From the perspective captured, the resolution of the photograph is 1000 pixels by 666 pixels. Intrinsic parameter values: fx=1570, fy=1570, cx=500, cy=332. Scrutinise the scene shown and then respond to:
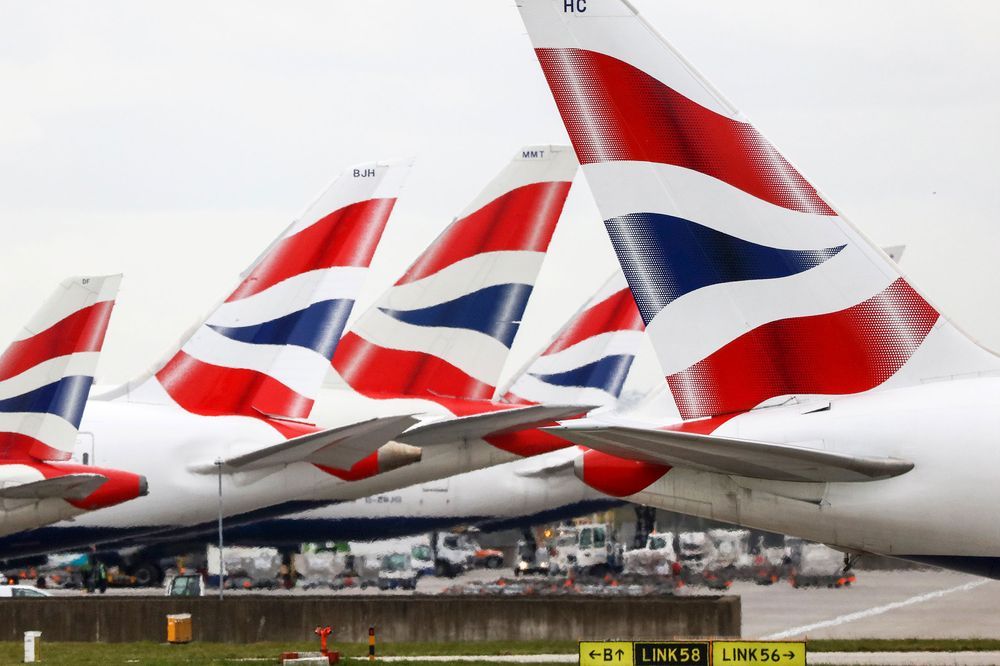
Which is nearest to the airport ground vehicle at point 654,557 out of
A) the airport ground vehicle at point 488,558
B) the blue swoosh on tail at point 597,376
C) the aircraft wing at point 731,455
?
the blue swoosh on tail at point 597,376

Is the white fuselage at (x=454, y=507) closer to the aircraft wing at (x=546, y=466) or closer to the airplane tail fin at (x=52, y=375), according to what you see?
the aircraft wing at (x=546, y=466)

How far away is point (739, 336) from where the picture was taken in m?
16.0

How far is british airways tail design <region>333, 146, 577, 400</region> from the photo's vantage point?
41781mm

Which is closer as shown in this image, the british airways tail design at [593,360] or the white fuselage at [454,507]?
the white fuselage at [454,507]

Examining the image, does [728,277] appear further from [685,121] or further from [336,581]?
[336,581]

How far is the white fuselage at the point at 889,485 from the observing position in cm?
1445

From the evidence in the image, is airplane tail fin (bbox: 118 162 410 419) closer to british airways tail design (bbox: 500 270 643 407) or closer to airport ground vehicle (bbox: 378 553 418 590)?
airport ground vehicle (bbox: 378 553 418 590)

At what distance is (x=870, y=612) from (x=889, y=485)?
2580 cm

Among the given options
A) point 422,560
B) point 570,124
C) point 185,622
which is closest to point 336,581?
point 422,560

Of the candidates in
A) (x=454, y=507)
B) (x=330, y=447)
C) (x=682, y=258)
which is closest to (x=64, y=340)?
(x=330, y=447)

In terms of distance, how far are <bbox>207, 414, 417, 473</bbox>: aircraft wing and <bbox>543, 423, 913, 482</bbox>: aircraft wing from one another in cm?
1773

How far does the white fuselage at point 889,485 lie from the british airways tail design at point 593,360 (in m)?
37.7

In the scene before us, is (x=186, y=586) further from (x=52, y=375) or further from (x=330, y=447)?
(x=52, y=375)

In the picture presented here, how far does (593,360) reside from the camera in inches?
2116
